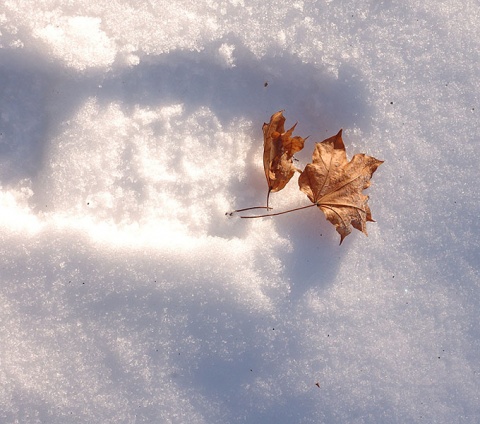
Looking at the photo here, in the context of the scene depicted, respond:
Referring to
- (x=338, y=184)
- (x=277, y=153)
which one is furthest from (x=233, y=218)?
(x=338, y=184)

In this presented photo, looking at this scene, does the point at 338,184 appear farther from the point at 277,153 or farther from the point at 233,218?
the point at 233,218

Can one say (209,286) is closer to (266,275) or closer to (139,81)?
(266,275)

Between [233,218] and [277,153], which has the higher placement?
[277,153]
